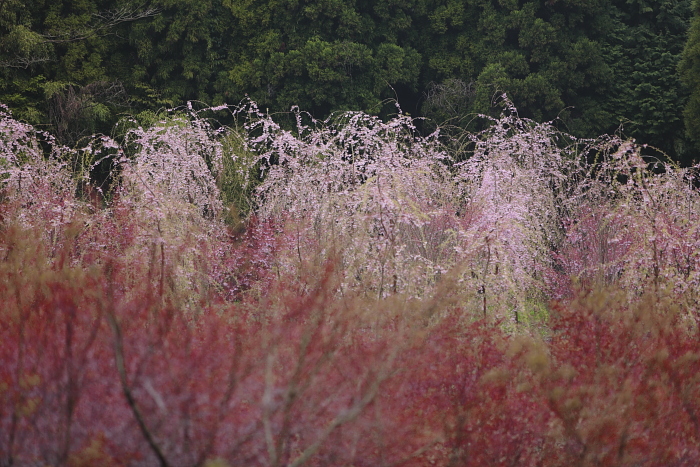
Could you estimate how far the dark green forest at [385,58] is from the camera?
1528 cm

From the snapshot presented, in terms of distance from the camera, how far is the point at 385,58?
647 inches

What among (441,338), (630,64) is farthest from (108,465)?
(630,64)

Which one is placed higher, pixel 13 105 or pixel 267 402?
pixel 13 105

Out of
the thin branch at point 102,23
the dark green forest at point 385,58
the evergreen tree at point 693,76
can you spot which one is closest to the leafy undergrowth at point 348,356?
the thin branch at point 102,23

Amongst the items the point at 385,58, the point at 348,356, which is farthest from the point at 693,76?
the point at 348,356

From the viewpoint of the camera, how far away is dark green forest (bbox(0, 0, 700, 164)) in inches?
602

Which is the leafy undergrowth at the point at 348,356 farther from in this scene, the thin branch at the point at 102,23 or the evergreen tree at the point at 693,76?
the evergreen tree at the point at 693,76

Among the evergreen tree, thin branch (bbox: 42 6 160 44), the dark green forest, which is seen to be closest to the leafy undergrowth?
thin branch (bbox: 42 6 160 44)

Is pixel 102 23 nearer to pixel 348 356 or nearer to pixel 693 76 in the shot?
pixel 693 76

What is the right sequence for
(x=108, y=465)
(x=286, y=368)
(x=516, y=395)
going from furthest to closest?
1. (x=516, y=395)
2. (x=286, y=368)
3. (x=108, y=465)

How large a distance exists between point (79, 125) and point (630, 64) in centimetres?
1374

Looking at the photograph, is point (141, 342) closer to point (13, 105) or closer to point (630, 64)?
point (13, 105)

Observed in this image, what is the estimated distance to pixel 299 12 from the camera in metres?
16.1

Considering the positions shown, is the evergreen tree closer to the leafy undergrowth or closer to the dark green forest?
the dark green forest
